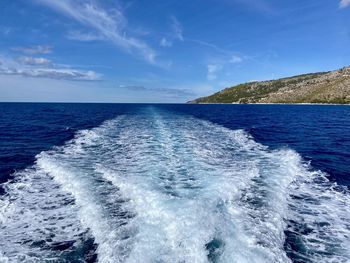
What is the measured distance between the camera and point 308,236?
9820mm

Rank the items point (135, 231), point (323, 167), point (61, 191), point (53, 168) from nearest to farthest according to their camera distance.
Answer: point (135, 231), point (61, 191), point (53, 168), point (323, 167)

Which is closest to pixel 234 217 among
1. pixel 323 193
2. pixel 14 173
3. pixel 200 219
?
pixel 200 219

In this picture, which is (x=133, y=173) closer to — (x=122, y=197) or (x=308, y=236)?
(x=122, y=197)

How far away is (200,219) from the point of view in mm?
10164

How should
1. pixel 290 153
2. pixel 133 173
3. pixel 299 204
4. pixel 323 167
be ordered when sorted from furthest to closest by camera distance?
pixel 290 153
pixel 323 167
pixel 133 173
pixel 299 204

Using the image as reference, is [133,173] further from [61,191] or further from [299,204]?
[299,204]

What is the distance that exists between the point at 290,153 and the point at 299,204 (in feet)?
37.4

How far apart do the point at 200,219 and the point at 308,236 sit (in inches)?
145

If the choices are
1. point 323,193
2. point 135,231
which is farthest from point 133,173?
point 323,193

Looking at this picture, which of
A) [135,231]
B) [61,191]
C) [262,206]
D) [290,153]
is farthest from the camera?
[290,153]

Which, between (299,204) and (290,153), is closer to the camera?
(299,204)

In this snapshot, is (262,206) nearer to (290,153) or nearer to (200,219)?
(200,219)

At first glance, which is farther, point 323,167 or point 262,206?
point 323,167

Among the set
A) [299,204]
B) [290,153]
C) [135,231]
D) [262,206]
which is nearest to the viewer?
[135,231]
